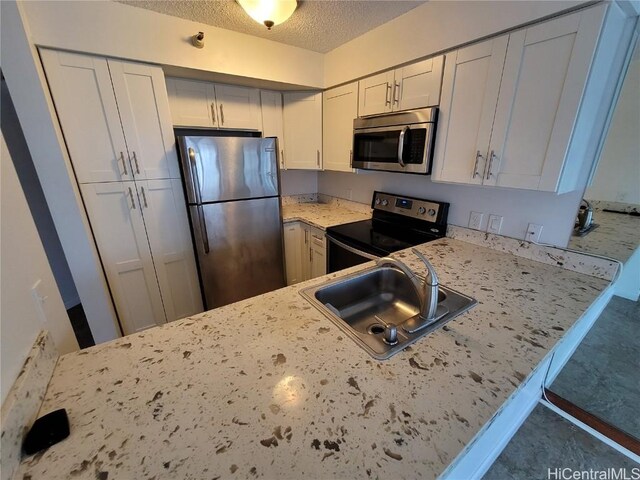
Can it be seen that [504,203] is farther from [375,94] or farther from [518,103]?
[375,94]

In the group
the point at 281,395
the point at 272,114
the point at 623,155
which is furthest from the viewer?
the point at 272,114

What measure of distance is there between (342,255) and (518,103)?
4.60 feet

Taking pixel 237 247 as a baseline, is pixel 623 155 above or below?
above

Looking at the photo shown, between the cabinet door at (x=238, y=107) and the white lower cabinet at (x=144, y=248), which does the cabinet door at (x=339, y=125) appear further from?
the white lower cabinet at (x=144, y=248)

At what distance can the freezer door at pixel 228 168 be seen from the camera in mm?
1862

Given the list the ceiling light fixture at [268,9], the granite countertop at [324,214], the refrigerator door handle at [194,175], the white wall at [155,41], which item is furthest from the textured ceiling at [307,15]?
the granite countertop at [324,214]

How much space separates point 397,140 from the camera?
178 centimetres

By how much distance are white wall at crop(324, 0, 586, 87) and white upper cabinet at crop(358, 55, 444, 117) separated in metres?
0.06

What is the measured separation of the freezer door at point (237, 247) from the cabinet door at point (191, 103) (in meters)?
0.82

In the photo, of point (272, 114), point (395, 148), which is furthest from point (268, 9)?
point (272, 114)

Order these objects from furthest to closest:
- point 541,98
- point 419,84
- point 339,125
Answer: point 339,125
point 419,84
point 541,98

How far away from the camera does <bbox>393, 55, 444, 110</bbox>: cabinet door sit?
1.58 meters

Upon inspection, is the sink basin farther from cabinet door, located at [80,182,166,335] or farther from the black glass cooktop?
cabinet door, located at [80,182,166,335]

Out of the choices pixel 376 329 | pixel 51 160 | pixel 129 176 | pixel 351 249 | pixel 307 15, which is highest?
pixel 307 15
